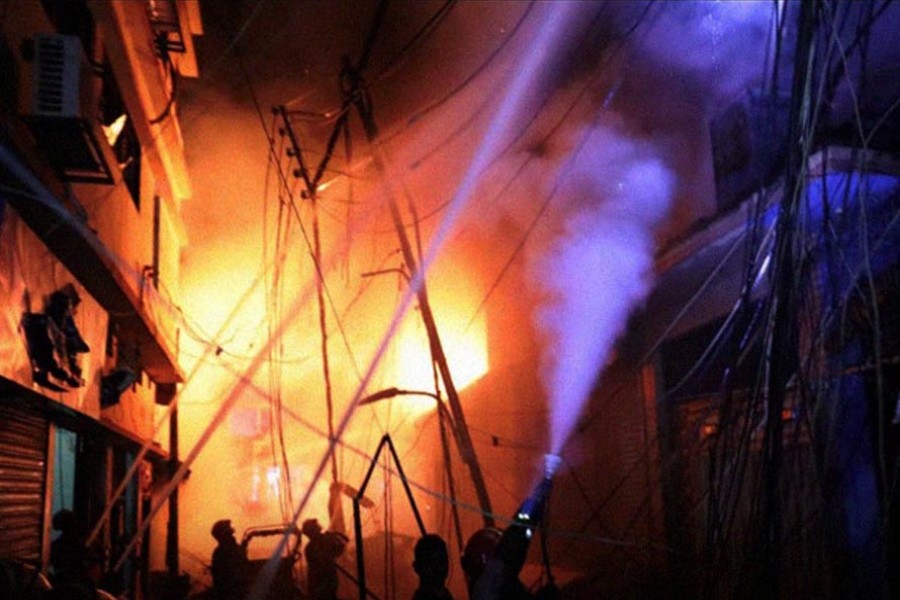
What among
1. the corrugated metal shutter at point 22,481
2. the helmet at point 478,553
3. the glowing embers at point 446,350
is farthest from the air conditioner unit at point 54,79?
the glowing embers at point 446,350

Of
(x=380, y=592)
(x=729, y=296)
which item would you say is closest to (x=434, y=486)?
(x=380, y=592)

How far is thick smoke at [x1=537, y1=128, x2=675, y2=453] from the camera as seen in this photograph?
13164 mm

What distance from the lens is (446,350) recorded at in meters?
24.3

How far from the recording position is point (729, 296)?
33.5ft

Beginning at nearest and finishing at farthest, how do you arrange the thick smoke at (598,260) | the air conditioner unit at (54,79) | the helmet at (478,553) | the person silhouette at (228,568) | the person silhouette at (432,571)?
1. the person silhouette at (432,571)
2. the helmet at (478,553)
3. the air conditioner unit at (54,79)
4. the person silhouette at (228,568)
5. the thick smoke at (598,260)

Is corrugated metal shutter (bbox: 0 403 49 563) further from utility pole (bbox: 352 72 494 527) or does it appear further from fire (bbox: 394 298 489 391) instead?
fire (bbox: 394 298 489 391)

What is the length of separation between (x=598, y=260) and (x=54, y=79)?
9.83 metres

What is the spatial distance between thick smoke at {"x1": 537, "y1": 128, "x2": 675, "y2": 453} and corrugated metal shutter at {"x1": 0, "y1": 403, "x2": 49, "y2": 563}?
24.6 feet

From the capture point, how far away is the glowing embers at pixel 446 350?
23.0m

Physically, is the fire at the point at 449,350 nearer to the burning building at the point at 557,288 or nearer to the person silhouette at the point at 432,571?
the burning building at the point at 557,288

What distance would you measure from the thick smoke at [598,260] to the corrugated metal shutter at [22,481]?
750 centimetres

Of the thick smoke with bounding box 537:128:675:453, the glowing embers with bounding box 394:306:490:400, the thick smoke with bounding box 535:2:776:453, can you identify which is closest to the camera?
the thick smoke with bounding box 535:2:776:453

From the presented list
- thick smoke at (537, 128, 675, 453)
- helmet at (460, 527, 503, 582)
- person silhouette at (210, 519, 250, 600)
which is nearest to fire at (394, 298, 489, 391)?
thick smoke at (537, 128, 675, 453)

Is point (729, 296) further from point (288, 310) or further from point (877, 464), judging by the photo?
point (288, 310)
